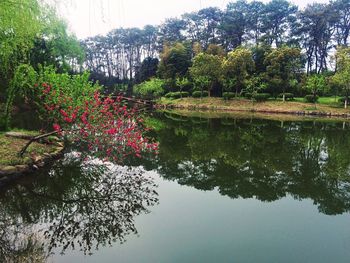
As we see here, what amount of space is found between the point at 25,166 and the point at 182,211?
5.18 metres

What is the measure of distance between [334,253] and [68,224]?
5229 mm

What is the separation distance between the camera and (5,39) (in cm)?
1014

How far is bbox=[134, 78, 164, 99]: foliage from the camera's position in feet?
164

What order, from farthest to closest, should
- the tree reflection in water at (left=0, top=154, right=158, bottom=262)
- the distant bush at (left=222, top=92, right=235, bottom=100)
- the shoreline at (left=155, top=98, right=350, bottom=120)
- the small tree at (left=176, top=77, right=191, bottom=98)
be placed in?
the small tree at (left=176, top=77, right=191, bottom=98) → the distant bush at (left=222, top=92, right=235, bottom=100) → the shoreline at (left=155, top=98, right=350, bottom=120) → the tree reflection in water at (left=0, top=154, right=158, bottom=262)

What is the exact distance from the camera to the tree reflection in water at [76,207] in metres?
5.88

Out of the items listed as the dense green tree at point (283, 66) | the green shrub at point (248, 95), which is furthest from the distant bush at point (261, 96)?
the dense green tree at point (283, 66)

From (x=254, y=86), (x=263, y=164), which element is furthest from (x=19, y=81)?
(x=254, y=86)

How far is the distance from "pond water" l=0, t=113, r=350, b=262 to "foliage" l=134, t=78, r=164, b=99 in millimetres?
38310

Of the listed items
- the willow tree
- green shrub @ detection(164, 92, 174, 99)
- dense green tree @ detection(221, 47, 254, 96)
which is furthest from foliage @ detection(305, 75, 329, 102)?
the willow tree

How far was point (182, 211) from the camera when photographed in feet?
24.3

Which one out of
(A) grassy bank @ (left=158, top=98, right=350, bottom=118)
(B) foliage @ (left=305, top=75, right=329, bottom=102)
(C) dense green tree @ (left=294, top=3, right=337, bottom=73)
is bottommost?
(A) grassy bank @ (left=158, top=98, right=350, bottom=118)

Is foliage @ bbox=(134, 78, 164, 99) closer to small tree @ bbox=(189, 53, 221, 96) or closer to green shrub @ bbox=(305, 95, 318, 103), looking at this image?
small tree @ bbox=(189, 53, 221, 96)

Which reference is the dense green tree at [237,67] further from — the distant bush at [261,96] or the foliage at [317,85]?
the foliage at [317,85]

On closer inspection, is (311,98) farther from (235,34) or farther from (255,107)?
(235,34)
